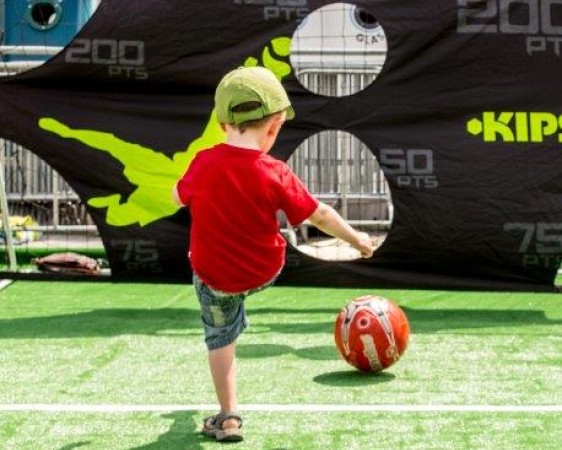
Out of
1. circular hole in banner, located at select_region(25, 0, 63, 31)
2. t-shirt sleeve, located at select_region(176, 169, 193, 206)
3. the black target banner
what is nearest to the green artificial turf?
the black target banner

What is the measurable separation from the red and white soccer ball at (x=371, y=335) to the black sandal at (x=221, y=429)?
113cm

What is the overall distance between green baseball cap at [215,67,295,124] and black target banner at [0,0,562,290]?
2812 mm

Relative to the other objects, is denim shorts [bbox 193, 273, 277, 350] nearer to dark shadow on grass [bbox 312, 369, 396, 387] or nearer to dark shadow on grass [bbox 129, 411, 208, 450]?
dark shadow on grass [bbox 129, 411, 208, 450]

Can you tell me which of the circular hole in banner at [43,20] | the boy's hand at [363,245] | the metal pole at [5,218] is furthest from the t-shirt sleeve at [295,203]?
the circular hole in banner at [43,20]

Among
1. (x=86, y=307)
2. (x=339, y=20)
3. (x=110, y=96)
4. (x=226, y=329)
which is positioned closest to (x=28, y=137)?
(x=110, y=96)

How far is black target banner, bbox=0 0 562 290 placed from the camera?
20.9 feet

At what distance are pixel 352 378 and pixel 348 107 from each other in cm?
230

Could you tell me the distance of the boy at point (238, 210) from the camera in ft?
11.6

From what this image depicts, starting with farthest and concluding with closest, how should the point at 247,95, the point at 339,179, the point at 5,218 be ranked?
1. the point at 339,179
2. the point at 5,218
3. the point at 247,95

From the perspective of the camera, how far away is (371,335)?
15.0ft

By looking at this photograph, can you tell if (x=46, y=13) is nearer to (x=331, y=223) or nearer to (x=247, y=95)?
(x=247, y=95)

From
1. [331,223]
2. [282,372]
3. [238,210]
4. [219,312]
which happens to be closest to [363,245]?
[331,223]

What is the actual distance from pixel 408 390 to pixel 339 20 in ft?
30.1

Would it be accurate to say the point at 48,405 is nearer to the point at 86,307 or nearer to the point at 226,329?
the point at 226,329
